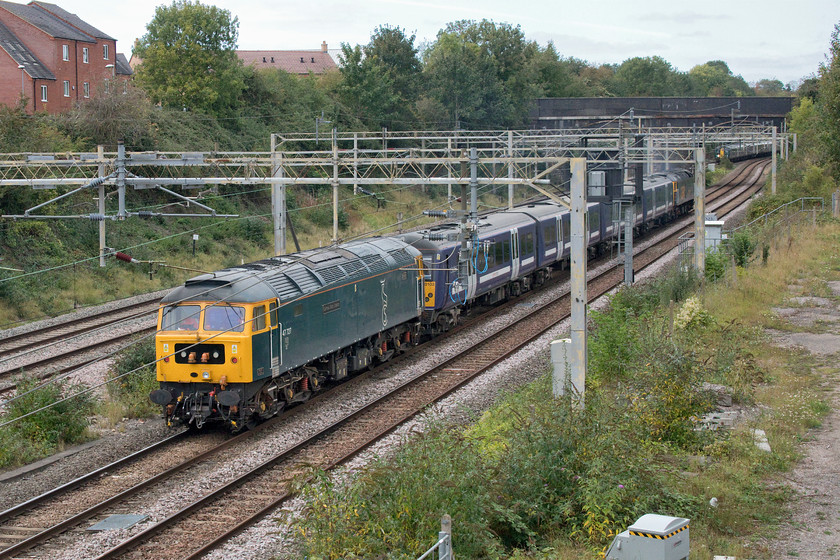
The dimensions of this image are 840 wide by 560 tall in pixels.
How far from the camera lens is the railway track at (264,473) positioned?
37.0ft

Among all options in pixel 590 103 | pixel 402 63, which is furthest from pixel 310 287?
pixel 590 103

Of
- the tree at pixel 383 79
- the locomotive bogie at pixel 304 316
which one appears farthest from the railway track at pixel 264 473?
the tree at pixel 383 79

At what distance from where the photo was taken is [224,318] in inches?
623

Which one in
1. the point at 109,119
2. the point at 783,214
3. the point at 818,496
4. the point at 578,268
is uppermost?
the point at 109,119

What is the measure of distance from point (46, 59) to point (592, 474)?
4986 cm

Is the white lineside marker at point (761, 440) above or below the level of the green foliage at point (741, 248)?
below

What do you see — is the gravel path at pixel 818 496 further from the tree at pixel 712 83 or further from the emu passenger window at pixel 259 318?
the tree at pixel 712 83

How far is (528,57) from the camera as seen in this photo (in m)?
90.6

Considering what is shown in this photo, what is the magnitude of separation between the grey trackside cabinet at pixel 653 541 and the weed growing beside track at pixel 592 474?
0.92 metres

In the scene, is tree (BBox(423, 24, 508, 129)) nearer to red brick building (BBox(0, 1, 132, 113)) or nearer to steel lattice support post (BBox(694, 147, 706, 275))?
red brick building (BBox(0, 1, 132, 113))

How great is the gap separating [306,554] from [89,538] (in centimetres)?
406

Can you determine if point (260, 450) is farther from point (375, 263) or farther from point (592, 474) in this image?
point (592, 474)

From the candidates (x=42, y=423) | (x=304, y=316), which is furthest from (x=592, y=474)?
(x=42, y=423)

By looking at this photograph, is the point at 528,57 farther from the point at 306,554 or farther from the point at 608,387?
the point at 306,554
